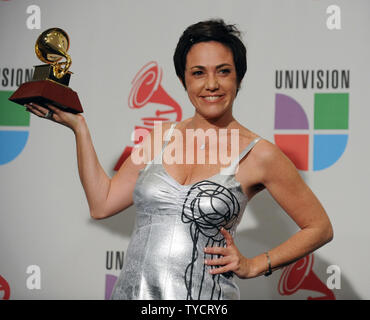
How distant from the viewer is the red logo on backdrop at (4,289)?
102 inches

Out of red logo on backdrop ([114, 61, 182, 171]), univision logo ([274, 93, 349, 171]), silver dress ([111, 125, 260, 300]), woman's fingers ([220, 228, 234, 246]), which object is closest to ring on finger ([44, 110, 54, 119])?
silver dress ([111, 125, 260, 300])

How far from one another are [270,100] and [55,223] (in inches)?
47.6

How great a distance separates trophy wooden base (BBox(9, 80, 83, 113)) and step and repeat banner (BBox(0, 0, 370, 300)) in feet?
2.93

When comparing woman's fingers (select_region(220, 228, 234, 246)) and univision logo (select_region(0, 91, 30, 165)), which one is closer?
woman's fingers (select_region(220, 228, 234, 246))

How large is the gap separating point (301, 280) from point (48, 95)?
1482 millimetres

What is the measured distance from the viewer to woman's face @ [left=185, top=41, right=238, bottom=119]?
1631 millimetres

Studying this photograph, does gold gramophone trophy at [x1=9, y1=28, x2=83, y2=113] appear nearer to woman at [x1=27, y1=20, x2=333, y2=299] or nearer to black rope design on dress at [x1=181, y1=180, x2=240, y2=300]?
woman at [x1=27, y1=20, x2=333, y2=299]

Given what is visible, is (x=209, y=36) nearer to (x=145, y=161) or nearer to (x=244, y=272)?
(x=145, y=161)

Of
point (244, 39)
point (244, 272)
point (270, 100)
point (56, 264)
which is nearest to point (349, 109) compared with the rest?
point (270, 100)

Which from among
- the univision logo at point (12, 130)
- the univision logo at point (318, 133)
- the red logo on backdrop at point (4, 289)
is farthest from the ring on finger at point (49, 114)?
the red logo on backdrop at point (4, 289)

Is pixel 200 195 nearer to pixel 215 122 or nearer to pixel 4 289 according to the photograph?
pixel 215 122

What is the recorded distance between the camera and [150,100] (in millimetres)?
2529

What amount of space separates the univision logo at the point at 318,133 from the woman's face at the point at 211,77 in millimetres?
809

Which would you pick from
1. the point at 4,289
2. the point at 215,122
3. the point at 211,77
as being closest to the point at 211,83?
the point at 211,77
